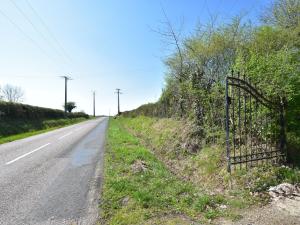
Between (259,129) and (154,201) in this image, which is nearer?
(154,201)

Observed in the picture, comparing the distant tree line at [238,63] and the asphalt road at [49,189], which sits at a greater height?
the distant tree line at [238,63]

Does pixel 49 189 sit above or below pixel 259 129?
below

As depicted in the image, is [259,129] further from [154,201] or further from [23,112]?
[23,112]

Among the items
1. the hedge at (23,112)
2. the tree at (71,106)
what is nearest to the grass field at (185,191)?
the hedge at (23,112)

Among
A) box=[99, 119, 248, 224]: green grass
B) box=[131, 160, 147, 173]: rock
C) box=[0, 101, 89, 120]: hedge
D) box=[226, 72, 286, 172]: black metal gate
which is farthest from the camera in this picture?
box=[0, 101, 89, 120]: hedge

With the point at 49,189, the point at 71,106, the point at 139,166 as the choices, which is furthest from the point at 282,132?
the point at 71,106

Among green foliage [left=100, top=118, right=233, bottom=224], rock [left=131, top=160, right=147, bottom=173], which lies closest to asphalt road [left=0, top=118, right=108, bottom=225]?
green foliage [left=100, top=118, right=233, bottom=224]

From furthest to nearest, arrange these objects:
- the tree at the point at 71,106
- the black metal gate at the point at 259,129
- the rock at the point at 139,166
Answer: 1. the tree at the point at 71,106
2. the rock at the point at 139,166
3. the black metal gate at the point at 259,129

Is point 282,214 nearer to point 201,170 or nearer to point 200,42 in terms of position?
point 201,170

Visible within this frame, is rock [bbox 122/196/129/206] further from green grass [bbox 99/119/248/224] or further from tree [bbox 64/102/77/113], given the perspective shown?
tree [bbox 64/102/77/113]

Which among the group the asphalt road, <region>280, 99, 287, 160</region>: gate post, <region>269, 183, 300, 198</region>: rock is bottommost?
the asphalt road

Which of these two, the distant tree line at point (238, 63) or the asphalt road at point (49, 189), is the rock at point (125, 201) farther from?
the distant tree line at point (238, 63)

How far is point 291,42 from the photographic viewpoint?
28.9ft

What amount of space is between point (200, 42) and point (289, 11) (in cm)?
374
